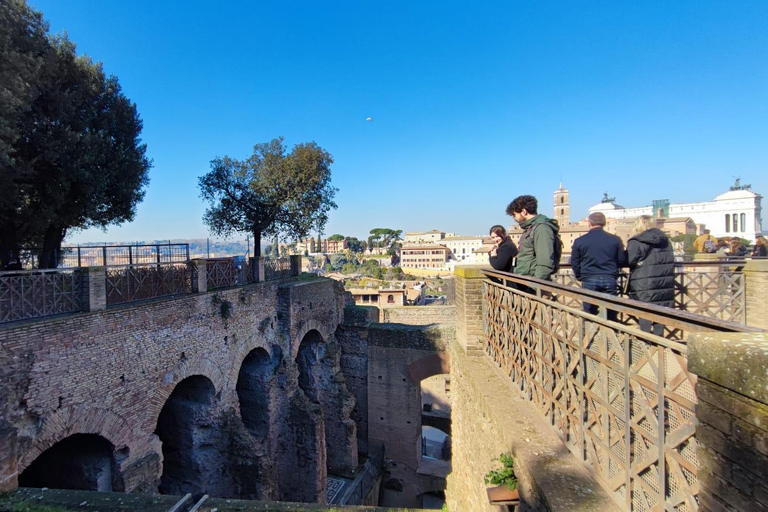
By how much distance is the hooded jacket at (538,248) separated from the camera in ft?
13.5

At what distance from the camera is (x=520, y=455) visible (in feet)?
Result: 9.16

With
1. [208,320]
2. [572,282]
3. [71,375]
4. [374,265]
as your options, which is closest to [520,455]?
[572,282]

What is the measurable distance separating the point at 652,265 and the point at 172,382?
8.63 meters

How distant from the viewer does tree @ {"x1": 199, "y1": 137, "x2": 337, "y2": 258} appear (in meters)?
16.7

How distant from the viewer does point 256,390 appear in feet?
37.2

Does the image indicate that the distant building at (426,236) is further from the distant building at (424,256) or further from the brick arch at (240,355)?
the brick arch at (240,355)

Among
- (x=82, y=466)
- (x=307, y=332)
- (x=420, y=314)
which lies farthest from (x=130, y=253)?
(x=420, y=314)

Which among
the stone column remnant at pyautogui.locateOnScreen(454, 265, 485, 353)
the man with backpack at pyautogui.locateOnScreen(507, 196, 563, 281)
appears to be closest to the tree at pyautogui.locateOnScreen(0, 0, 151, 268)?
the stone column remnant at pyautogui.locateOnScreen(454, 265, 485, 353)

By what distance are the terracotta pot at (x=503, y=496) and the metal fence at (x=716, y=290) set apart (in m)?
3.04

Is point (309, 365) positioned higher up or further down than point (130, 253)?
further down

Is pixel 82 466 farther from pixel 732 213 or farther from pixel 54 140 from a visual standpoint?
pixel 732 213

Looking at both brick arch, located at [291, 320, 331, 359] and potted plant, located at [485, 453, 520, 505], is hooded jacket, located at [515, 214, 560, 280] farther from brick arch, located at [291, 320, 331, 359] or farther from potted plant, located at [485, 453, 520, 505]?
brick arch, located at [291, 320, 331, 359]

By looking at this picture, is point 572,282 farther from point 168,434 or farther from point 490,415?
point 168,434

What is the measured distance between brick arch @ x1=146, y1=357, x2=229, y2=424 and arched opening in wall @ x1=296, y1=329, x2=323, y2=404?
15.0 feet
